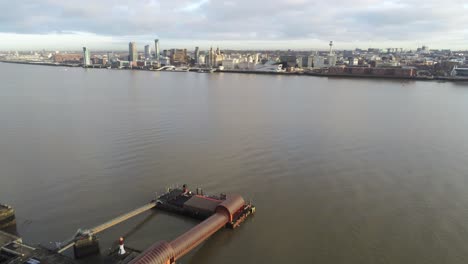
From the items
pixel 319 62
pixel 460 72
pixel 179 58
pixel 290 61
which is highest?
pixel 179 58

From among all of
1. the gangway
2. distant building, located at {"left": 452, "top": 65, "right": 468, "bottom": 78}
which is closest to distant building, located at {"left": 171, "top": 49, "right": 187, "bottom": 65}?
distant building, located at {"left": 452, "top": 65, "right": 468, "bottom": 78}

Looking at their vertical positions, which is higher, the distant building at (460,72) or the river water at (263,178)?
the distant building at (460,72)

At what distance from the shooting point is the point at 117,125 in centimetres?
999

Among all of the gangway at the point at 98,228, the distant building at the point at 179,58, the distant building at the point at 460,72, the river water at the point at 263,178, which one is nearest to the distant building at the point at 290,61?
the distant building at the point at 179,58

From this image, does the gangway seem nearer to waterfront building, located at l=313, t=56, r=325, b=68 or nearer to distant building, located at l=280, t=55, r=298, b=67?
distant building, located at l=280, t=55, r=298, b=67

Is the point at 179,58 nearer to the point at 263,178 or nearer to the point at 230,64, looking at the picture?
the point at 230,64

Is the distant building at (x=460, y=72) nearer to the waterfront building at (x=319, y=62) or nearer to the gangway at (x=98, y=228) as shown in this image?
the waterfront building at (x=319, y=62)

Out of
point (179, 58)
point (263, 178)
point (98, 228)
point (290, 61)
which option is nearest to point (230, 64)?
point (290, 61)

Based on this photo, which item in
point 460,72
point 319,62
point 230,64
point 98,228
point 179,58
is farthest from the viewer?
point 179,58

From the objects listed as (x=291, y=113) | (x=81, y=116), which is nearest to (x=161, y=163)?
(x=81, y=116)

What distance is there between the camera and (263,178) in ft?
20.1

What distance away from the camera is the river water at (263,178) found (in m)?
4.28

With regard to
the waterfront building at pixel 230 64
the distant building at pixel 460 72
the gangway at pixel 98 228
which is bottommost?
the gangway at pixel 98 228

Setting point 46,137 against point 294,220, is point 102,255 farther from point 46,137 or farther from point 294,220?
point 46,137
